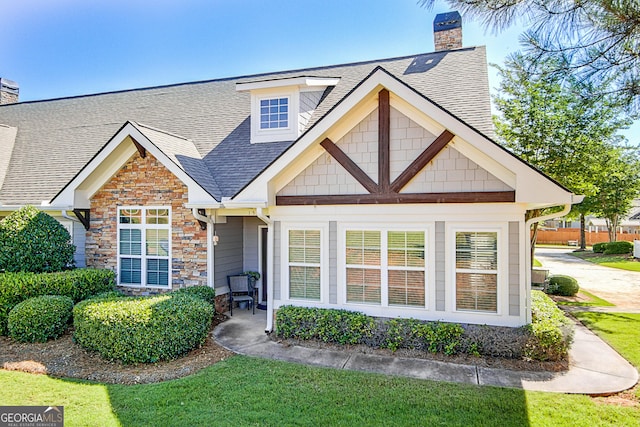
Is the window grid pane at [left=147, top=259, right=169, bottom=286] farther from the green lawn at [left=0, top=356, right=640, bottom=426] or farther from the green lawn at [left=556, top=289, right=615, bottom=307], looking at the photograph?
the green lawn at [left=556, top=289, right=615, bottom=307]

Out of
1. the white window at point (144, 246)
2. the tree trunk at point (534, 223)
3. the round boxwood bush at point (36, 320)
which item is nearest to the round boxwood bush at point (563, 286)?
the tree trunk at point (534, 223)

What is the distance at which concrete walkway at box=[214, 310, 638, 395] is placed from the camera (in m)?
6.35

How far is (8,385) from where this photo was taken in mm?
6438

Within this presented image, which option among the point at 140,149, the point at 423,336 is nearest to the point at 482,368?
the point at 423,336

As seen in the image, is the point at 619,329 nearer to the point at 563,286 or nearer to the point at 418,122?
the point at 563,286

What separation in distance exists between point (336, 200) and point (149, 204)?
5736 millimetres

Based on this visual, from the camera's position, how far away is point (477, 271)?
777 cm

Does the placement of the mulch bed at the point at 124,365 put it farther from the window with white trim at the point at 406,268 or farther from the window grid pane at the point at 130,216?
the window grid pane at the point at 130,216

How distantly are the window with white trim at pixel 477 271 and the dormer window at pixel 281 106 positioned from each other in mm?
6362

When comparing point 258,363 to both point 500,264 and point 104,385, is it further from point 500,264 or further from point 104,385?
point 500,264

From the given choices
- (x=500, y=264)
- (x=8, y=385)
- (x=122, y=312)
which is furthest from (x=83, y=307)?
(x=500, y=264)

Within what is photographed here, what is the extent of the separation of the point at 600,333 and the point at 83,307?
39.5 ft

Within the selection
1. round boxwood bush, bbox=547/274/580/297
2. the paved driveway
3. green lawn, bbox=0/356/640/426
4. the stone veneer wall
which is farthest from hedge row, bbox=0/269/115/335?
the paved driveway

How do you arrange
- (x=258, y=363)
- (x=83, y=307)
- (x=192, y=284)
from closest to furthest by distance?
(x=258, y=363) < (x=83, y=307) < (x=192, y=284)
